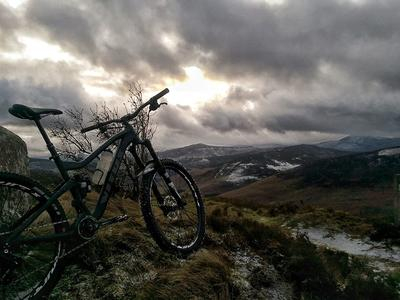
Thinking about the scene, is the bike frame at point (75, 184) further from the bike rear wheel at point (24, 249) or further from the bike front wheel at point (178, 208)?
the bike front wheel at point (178, 208)

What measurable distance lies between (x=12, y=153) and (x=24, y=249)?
8.43 feet

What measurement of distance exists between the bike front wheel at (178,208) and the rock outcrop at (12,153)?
2.55 m

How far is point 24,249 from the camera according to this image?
5035mm

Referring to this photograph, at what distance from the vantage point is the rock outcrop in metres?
6.81

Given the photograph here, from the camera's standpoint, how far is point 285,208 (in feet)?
88.7

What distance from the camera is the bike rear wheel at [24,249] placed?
4.36 meters

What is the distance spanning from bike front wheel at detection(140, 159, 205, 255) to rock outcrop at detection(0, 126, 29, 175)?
8.37ft

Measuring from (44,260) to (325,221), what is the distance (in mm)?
17141

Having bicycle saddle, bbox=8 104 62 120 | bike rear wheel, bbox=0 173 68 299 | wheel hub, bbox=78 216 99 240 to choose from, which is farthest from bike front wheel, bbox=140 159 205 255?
bicycle saddle, bbox=8 104 62 120

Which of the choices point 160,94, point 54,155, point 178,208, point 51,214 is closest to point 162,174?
point 178,208

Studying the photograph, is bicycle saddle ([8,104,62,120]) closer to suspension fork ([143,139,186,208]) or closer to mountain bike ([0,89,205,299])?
mountain bike ([0,89,205,299])

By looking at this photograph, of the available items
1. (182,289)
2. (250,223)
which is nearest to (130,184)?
(250,223)

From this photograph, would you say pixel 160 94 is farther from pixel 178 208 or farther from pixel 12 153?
pixel 12 153

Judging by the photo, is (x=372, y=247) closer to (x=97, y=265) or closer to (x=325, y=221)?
(x=325, y=221)
